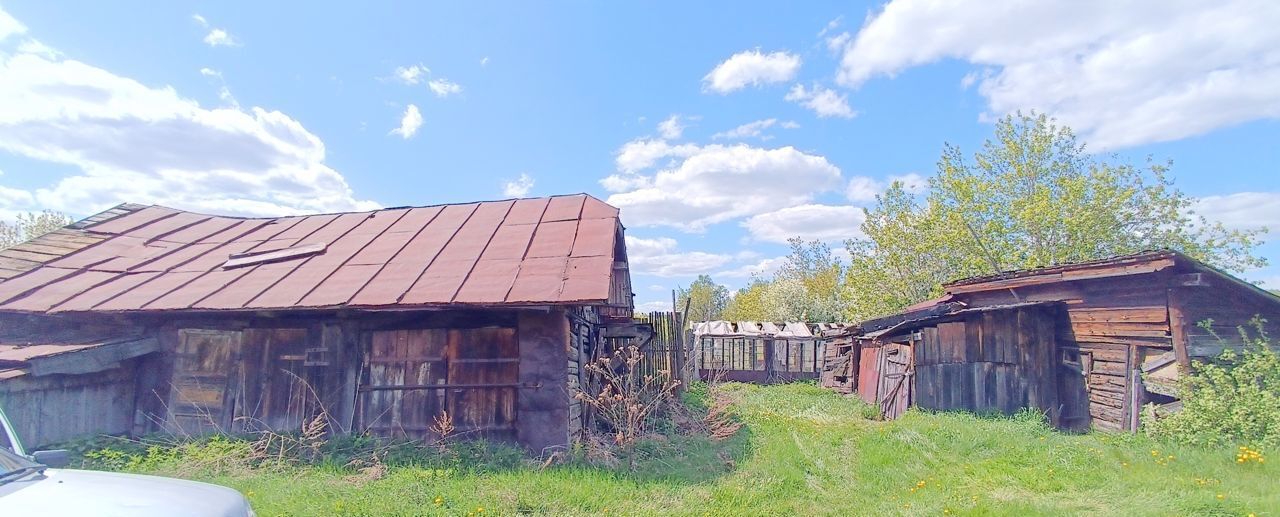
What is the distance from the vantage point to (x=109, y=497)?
11.0ft

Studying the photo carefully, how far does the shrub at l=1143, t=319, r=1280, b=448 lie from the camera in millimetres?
8125

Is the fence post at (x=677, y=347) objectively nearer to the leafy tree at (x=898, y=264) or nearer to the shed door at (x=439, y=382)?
the shed door at (x=439, y=382)

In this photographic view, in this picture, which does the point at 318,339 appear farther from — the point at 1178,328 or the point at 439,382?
the point at 1178,328

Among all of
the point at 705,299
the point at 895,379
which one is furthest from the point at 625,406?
the point at 705,299

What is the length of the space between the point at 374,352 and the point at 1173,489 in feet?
31.9

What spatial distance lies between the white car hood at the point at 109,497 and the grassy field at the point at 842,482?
103 inches

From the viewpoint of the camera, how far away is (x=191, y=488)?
3.81 metres

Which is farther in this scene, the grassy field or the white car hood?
the grassy field

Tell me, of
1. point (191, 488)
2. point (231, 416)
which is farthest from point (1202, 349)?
point (231, 416)

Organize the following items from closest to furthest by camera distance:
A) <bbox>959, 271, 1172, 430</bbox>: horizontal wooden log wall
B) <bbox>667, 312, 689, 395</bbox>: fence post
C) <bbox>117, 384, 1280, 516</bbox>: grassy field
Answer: <bbox>117, 384, 1280, 516</bbox>: grassy field < <bbox>959, 271, 1172, 430</bbox>: horizontal wooden log wall < <bbox>667, 312, 689, 395</bbox>: fence post

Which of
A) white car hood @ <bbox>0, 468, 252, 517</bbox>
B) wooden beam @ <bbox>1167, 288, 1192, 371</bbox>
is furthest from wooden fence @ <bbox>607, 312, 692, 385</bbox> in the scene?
white car hood @ <bbox>0, 468, 252, 517</bbox>

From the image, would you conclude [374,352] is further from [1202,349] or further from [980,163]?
[980,163]

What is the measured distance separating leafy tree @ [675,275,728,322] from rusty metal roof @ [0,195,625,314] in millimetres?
41832

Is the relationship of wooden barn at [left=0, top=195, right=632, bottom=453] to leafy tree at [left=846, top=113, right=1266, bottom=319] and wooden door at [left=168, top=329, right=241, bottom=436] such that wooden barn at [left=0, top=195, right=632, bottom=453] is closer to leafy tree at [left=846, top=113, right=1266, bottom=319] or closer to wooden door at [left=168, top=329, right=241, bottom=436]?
wooden door at [left=168, top=329, right=241, bottom=436]
